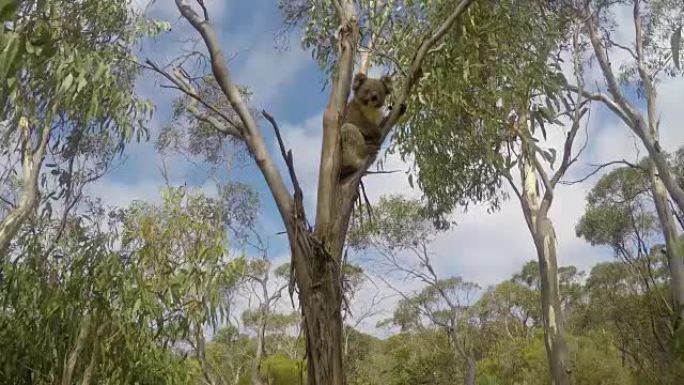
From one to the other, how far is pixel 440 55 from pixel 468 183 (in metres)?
3.84

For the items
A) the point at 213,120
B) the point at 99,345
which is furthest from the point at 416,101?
the point at 99,345

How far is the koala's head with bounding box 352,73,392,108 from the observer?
3.46m

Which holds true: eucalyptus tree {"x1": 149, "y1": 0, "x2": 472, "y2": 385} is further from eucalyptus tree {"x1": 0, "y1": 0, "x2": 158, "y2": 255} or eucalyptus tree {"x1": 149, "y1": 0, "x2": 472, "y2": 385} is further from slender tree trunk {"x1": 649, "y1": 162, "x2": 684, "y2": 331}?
slender tree trunk {"x1": 649, "y1": 162, "x2": 684, "y2": 331}

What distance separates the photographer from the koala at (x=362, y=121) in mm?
2588

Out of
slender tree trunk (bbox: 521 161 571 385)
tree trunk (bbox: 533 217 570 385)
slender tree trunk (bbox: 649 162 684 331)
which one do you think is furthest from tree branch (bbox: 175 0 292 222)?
slender tree trunk (bbox: 649 162 684 331)

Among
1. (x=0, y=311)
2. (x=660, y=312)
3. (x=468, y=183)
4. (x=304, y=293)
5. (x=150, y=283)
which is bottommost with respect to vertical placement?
(x=304, y=293)

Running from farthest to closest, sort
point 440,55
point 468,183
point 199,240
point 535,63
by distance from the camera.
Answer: point 199,240, point 468,183, point 535,63, point 440,55

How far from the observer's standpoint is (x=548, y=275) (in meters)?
7.86

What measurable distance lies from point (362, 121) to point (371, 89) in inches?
12.8

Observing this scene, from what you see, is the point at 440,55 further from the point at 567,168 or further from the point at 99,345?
the point at 567,168

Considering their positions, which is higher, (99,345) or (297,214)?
(297,214)

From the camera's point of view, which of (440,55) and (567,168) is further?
(567,168)

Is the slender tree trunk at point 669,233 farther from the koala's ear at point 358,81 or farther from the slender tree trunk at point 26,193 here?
the slender tree trunk at point 26,193

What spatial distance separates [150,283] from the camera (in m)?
4.94
